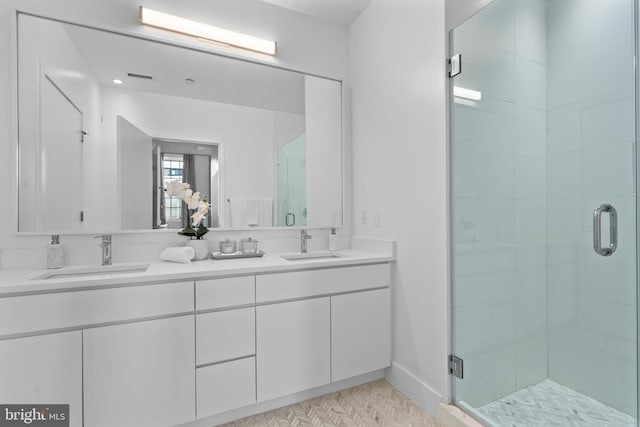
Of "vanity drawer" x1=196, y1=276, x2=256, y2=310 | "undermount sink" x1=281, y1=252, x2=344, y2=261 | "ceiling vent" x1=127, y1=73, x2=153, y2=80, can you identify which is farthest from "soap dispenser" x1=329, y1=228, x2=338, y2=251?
"ceiling vent" x1=127, y1=73, x2=153, y2=80

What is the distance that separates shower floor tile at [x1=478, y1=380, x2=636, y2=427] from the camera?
141 cm

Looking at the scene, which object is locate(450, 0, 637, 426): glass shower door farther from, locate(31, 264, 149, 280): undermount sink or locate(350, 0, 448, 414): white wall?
locate(31, 264, 149, 280): undermount sink

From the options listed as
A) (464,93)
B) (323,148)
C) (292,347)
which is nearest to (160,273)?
(292,347)

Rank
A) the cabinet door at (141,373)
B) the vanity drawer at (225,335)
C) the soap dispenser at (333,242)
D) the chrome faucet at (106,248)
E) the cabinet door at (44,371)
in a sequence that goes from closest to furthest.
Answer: the cabinet door at (44,371) → the cabinet door at (141,373) → the vanity drawer at (225,335) → the chrome faucet at (106,248) → the soap dispenser at (333,242)

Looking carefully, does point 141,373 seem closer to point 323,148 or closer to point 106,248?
point 106,248

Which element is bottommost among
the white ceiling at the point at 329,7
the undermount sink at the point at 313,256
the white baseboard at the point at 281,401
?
the white baseboard at the point at 281,401

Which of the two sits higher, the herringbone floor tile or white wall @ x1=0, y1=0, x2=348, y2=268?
white wall @ x1=0, y1=0, x2=348, y2=268

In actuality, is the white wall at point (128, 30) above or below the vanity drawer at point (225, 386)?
above

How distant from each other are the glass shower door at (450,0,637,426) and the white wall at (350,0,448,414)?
86mm

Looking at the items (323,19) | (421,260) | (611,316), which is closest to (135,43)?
(323,19)

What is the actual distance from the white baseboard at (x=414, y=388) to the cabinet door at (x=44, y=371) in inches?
62.3

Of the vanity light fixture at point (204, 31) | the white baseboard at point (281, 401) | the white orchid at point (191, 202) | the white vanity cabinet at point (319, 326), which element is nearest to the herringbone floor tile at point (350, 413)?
the white baseboard at point (281, 401)

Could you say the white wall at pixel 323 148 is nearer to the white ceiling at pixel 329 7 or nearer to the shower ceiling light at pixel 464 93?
the white ceiling at pixel 329 7

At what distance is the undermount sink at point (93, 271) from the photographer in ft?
4.77
